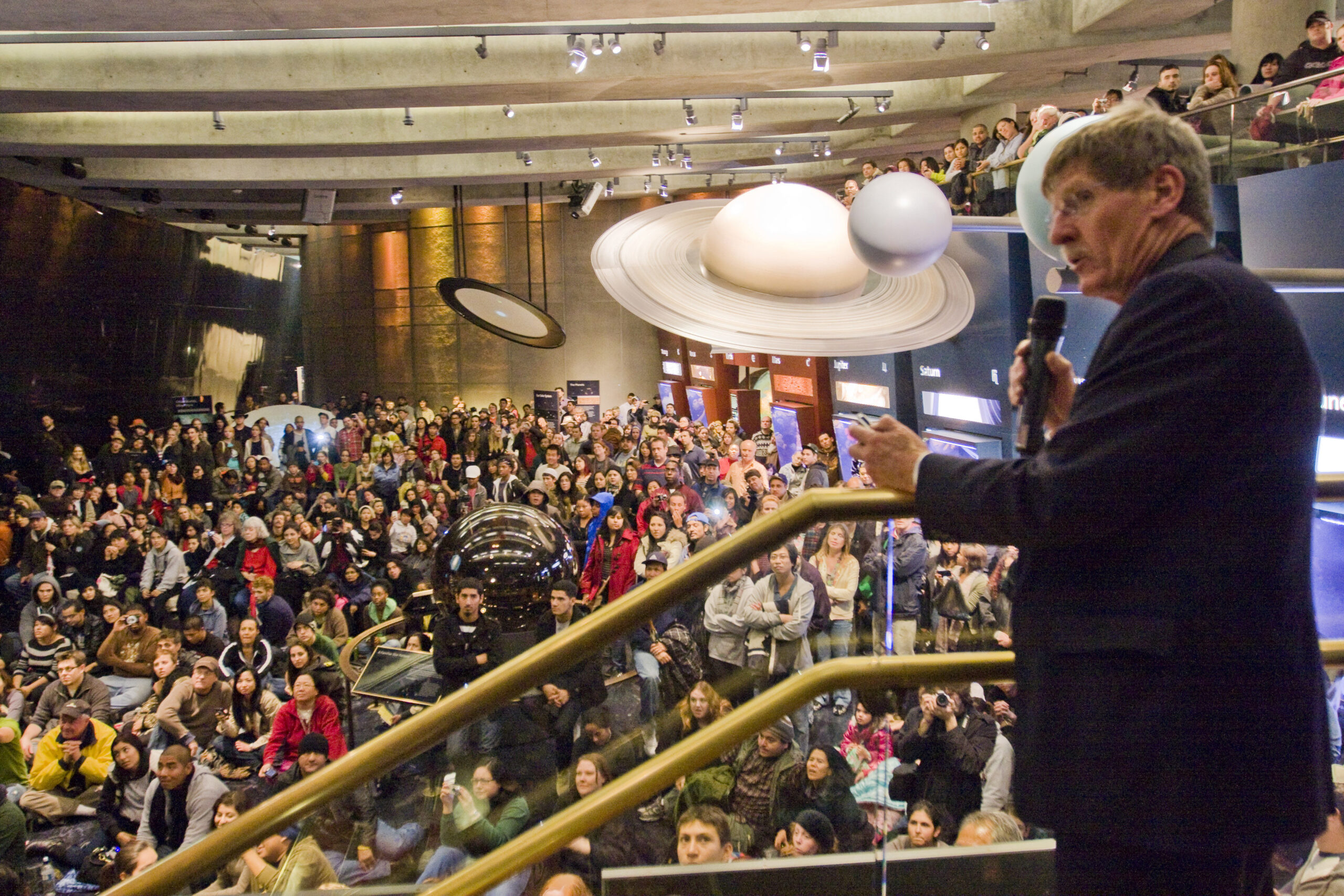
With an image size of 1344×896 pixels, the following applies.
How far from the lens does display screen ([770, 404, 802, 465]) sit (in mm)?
16250

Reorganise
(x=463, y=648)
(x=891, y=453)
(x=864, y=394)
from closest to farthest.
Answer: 1. (x=891, y=453)
2. (x=463, y=648)
3. (x=864, y=394)

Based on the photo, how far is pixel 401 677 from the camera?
4.27m

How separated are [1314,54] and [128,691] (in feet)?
32.2

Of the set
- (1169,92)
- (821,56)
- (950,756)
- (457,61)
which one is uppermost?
(457,61)

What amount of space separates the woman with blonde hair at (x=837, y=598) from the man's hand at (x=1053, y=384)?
0.30 metres

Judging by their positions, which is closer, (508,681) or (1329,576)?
(508,681)

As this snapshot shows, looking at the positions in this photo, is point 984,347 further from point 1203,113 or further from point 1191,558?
point 1191,558

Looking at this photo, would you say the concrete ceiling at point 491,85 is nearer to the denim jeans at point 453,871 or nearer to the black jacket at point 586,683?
the black jacket at point 586,683

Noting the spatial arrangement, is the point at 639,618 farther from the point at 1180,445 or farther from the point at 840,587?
the point at 1180,445

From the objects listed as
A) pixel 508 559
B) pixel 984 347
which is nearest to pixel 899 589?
pixel 508 559

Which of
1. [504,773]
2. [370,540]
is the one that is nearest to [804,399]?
[370,540]

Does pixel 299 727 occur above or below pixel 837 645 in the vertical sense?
below

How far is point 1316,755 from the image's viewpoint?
3.70 feet

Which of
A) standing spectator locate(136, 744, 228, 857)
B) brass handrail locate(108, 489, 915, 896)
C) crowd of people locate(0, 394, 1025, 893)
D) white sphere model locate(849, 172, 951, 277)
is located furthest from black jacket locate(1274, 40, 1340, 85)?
standing spectator locate(136, 744, 228, 857)
